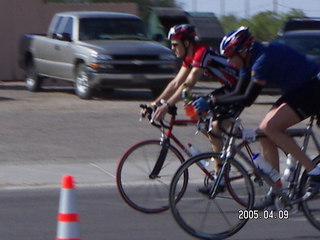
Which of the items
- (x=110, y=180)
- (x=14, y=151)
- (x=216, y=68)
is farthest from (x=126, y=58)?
(x=216, y=68)

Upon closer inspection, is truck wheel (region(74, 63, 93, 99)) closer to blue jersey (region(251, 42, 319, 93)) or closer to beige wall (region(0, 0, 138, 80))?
beige wall (region(0, 0, 138, 80))

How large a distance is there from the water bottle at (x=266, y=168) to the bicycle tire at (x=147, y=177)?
125 centimetres

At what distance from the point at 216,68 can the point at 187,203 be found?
1.52 metres

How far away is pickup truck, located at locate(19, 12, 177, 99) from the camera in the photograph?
18.5 meters

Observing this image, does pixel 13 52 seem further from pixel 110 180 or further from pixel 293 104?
pixel 293 104

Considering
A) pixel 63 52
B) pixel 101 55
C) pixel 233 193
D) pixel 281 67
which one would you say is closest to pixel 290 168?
pixel 233 193

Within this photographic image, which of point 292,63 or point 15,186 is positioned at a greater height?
point 292,63

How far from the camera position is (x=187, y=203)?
7945 mm

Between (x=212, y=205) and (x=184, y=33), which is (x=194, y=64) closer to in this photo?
(x=184, y=33)

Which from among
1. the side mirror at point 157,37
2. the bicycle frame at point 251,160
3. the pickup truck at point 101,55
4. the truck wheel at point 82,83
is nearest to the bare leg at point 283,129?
the bicycle frame at point 251,160

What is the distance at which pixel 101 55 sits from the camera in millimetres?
18422

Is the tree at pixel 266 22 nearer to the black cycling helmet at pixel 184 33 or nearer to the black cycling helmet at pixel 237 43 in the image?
the black cycling helmet at pixel 184 33

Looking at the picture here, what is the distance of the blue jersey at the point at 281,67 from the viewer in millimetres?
7449

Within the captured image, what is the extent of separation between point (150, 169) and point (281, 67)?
2018mm
